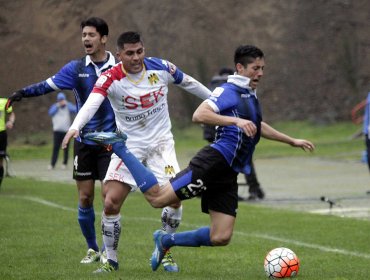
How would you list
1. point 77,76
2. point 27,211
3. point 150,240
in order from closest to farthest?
point 77,76
point 150,240
point 27,211

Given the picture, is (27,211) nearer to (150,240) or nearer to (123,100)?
(150,240)

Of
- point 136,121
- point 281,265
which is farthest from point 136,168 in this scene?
point 281,265

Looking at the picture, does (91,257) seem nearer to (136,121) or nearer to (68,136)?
(136,121)

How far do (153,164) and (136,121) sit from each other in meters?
0.45

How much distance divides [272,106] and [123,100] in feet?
103

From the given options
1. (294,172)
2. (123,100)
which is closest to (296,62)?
(294,172)

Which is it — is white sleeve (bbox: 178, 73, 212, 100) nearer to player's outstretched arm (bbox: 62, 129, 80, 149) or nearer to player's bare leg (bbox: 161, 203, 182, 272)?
player's bare leg (bbox: 161, 203, 182, 272)

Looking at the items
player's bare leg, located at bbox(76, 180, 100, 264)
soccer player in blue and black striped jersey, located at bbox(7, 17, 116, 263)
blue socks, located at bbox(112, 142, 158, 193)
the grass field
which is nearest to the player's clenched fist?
soccer player in blue and black striped jersey, located at bbox(7, 17, 116, 263)

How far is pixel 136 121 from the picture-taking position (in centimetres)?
976

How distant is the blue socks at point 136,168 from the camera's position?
9.19m

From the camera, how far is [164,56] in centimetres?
4053

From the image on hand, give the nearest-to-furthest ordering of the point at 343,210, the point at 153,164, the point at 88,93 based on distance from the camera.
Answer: the point at 153,164, the point at 88,93, the point at 343,210

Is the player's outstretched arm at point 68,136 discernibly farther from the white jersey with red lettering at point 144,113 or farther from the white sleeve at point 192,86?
the white sleeve at point 192,86

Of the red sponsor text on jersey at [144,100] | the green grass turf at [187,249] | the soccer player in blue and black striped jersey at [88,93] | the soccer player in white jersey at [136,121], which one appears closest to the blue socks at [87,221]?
the soccer player in blue and black striped jersey at [88,93]
